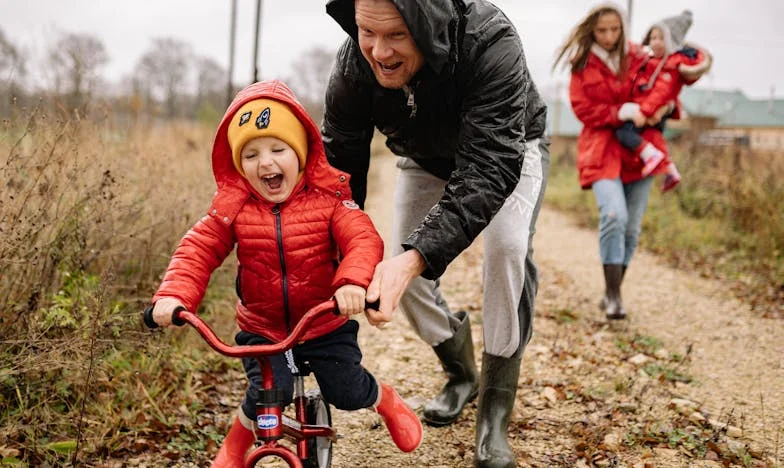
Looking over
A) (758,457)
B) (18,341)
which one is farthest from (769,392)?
(18,341)

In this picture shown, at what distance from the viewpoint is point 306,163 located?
2705 mm

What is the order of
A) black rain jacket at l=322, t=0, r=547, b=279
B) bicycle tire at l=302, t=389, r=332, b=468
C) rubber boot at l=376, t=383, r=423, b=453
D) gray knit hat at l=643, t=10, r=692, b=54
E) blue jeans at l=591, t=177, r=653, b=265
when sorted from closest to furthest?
black rain jacket at l=322, t=0, r=547, b=279 < bicycle tire at l=302, t=389, r=332, b=468 < rubber boot at l=376, t=383, r=423, b=453 < blue jeans at l=591, t=177, r=653, b=265 < gray knit hat at l=643, t=10, r=692, b=54

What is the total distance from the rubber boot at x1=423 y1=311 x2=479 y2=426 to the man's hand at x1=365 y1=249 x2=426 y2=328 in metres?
1.37

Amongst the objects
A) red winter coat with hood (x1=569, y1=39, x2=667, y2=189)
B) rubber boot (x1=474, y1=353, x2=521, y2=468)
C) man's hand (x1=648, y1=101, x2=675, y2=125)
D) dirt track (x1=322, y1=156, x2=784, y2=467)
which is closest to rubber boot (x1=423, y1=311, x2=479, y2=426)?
dirt track (x1=322, y1=156, x2=784, y2=467)

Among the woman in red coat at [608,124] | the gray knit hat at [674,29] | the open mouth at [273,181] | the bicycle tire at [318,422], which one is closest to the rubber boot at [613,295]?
the woman in red coat at [608,124]

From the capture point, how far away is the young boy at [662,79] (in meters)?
5.47

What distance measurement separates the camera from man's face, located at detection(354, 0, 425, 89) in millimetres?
2283

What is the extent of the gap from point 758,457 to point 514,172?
1.87 meters

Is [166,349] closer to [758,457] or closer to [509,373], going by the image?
[509,373]

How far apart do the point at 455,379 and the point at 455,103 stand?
5.53 feet

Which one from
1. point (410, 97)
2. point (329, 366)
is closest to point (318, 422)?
point (329, 366)

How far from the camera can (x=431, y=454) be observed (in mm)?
3344

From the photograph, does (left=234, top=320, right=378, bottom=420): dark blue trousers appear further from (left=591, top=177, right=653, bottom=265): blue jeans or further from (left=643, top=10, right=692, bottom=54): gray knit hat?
(left=643, top=10, right=692, bottom=54): gray knit hat

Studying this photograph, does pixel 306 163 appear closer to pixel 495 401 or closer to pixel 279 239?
pixel 279 239
